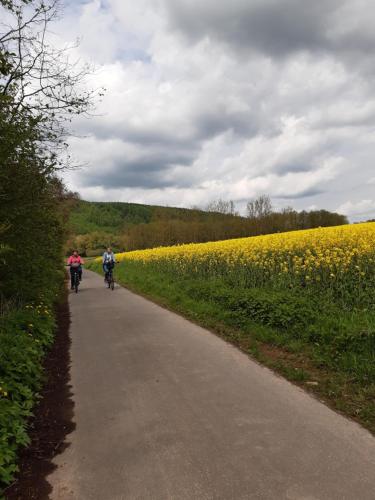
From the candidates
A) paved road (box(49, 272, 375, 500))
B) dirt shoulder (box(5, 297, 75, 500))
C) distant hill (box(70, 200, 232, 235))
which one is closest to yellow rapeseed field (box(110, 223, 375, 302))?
paved road (box(49, 272, 375, 500))

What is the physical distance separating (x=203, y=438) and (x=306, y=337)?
10.6 ft

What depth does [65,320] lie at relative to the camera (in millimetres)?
9898

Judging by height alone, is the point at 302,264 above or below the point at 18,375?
above

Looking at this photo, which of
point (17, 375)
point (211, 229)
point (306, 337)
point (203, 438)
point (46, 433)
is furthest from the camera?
point (211, 229)

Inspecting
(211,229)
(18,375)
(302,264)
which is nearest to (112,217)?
(211,229)

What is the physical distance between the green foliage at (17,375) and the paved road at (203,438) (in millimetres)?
493

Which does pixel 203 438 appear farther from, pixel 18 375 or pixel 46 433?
pixel 18 375

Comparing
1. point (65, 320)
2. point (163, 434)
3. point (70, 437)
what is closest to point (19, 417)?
point (70, 437)

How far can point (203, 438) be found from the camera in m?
3.42

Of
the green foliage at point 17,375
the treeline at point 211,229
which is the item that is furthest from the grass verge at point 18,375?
the treeline at point 211,229

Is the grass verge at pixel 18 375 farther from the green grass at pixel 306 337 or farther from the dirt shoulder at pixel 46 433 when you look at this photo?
the green grass at pixel 306 337

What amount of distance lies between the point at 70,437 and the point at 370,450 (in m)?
2.97

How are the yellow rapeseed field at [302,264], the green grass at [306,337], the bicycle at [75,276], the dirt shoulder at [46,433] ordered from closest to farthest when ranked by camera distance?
1. the dirt shoulder at [46,433]
2. the green grass at [306,337]
3. the yellow rapeseed field at [302,264]
4. the bicycle at [75,276]

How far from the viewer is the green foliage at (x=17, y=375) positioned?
10.7 feet
